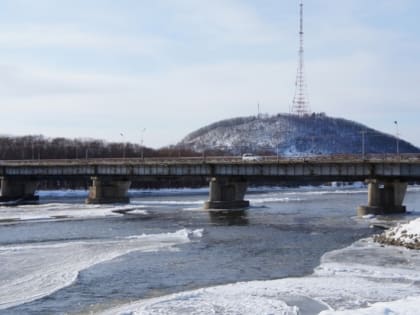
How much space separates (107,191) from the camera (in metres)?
103

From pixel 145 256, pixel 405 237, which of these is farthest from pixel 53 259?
pixel 405 237

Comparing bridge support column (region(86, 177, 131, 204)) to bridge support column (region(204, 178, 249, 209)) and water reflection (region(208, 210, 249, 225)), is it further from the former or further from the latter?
water reflection (region(208, 210, 249, 225))

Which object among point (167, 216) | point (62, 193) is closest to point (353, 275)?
point (167, 216)

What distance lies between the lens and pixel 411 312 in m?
19.5

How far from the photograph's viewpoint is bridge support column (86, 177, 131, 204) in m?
102

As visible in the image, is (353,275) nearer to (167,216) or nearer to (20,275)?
(20,275)

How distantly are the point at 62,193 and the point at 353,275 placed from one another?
128926 mm

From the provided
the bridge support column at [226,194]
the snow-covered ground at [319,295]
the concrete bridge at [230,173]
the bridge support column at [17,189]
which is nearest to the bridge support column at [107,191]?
the concrete bridge at [230,173]

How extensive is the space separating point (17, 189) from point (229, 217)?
200ft

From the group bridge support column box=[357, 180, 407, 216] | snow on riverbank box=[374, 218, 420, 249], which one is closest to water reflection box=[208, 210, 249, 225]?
bridge support column box=[357, 180, 407, 216]

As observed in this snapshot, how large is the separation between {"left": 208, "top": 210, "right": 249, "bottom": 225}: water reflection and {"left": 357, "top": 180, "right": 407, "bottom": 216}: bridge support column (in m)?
13.2

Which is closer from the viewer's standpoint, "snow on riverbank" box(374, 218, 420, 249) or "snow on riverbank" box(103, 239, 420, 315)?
"snow on riverbank" box(103, 239, 420, 315)

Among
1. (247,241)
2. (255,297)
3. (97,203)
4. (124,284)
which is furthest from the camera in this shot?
(97,203)

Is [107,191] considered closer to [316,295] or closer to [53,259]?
[53,259]
